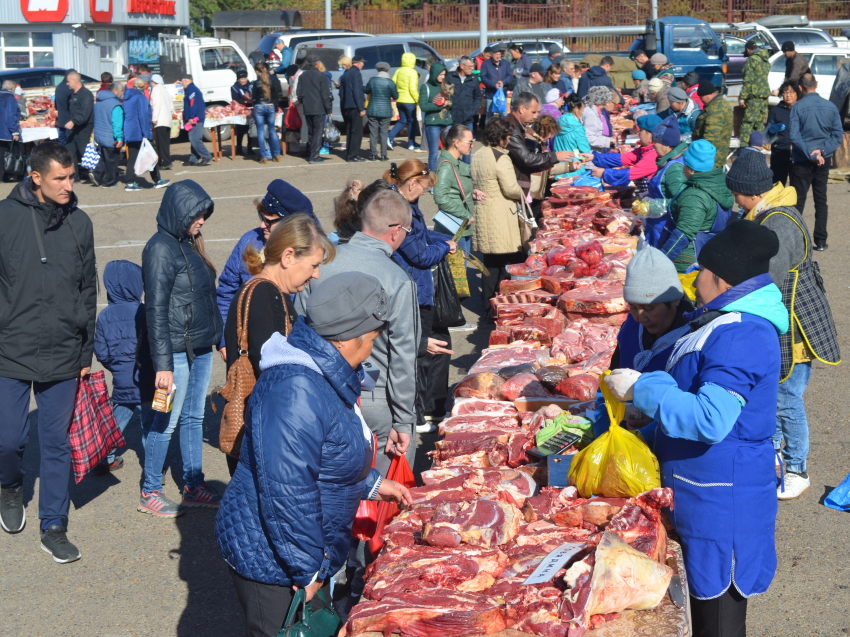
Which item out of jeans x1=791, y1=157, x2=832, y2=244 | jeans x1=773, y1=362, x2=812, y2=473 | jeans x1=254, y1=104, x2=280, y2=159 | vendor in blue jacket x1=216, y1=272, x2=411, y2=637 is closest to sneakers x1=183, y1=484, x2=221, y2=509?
vendor in blue jacket x1=216, y1=272, x2=411, y2=637

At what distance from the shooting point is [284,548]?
279cm

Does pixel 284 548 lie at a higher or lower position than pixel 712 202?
lower

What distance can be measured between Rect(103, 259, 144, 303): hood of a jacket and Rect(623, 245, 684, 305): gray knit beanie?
3527 mm

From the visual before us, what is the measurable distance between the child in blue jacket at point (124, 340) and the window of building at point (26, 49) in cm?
2532

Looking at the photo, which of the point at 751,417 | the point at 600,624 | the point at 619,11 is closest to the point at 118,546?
the point at 600,624

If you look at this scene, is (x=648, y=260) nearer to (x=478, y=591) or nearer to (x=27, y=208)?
(x=478, y=591)

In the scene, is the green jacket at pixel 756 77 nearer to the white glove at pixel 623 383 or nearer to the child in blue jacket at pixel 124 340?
the child in blue jacket at pixel 124 340

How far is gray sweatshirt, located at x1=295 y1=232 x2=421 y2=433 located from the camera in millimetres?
4363

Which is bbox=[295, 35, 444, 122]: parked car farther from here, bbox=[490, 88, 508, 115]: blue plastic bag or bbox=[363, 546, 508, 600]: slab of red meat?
bbox=[363, 546, 508, 600]: slab of red meat

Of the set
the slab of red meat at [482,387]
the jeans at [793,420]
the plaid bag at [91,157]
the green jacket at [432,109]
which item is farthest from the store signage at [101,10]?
the jeans at [793,420]

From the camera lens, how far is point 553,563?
3.07 m

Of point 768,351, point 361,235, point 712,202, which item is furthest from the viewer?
point 712,202

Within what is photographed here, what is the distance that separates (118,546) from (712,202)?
4.90m

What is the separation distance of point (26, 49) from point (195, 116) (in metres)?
13.5
